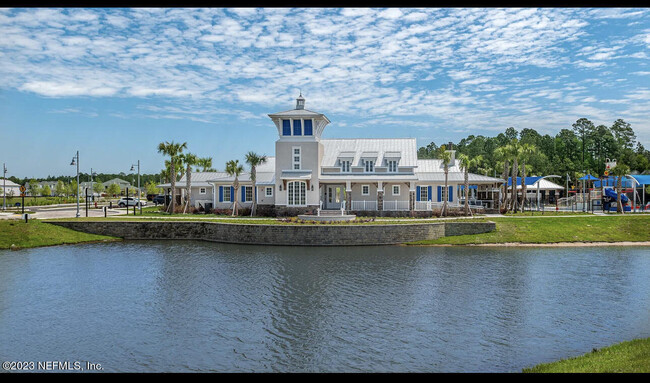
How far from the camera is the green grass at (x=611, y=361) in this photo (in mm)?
10203

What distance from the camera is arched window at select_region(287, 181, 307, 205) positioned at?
45.1m

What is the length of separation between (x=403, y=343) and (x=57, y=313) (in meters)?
12.6

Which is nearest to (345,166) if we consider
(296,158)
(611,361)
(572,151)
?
(296,158)

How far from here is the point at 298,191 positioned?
148ft

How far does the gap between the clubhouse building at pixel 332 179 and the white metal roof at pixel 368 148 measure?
0.10 m

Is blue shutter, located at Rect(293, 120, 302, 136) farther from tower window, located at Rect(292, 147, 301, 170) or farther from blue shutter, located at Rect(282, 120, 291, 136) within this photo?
tower window, located at Rect(292, 147, 301, 170)

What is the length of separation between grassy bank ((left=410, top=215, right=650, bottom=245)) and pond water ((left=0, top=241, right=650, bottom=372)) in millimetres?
5735

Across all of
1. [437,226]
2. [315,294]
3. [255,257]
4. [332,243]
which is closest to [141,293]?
[315,294]

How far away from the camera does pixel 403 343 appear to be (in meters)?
14.2

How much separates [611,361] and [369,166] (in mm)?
37102

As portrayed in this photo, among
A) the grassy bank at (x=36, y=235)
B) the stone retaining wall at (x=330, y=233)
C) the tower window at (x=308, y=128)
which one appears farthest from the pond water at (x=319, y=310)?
the tower window at (x=308, y=128)

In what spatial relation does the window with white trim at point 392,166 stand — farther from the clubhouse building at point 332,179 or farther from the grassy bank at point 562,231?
Answer: the grassy bank at point 562,231

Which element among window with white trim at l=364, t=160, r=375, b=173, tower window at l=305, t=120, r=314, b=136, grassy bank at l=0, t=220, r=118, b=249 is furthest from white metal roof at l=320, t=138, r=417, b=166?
grassy bank at l=0, t=220, r=118, b=249
